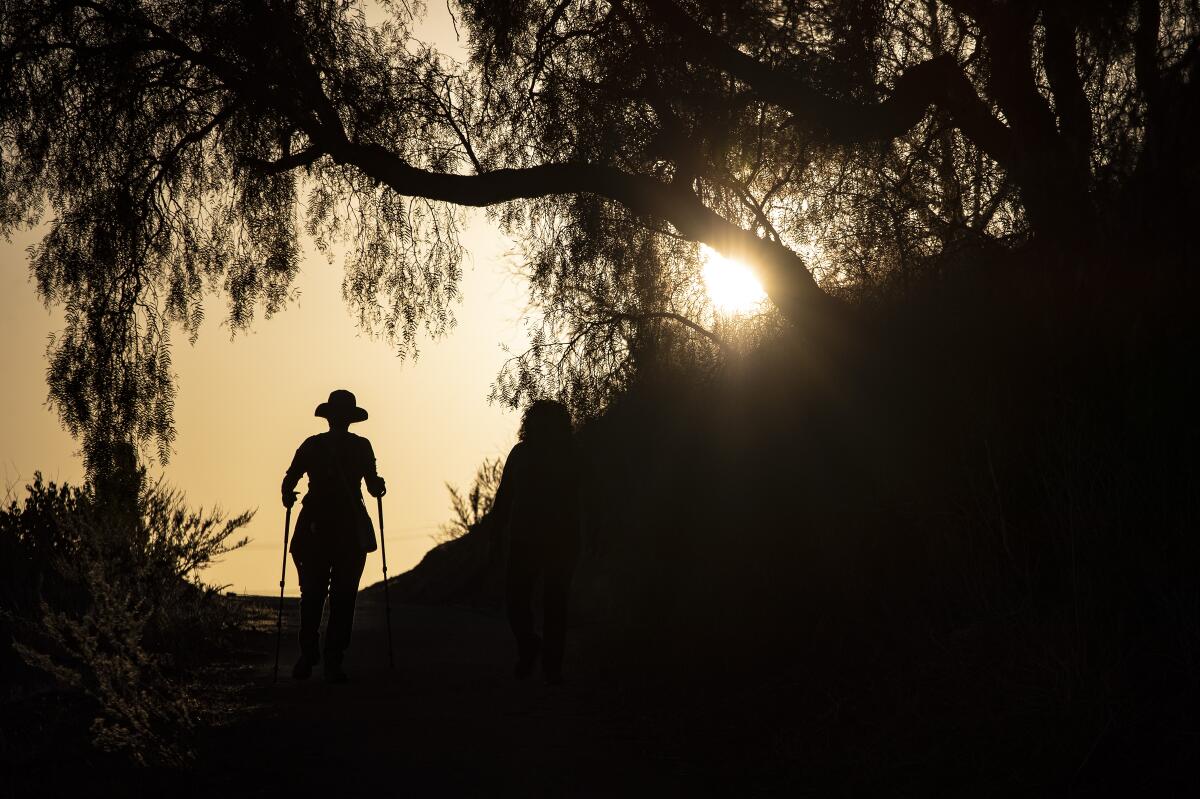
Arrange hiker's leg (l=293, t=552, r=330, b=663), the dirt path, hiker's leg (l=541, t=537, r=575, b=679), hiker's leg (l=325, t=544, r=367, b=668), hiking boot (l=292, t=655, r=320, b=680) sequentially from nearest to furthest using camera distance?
the dirt path < hiker's leg (l=541, t=537, r=575, b=679) < hiker's leg (l=325, t=544, r=367, b=668) < hiking boot (l=292, t=655, r=320, b=680) < hiker's leg (l=293, t=552, r=330, b=663)

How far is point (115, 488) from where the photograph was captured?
11859mm

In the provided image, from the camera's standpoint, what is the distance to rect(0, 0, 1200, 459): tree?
449 inches

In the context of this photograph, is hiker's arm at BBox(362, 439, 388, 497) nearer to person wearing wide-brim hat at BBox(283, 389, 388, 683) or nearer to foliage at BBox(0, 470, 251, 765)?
person wearing wide-brim hat at BBox(283, 389, 388, 683)

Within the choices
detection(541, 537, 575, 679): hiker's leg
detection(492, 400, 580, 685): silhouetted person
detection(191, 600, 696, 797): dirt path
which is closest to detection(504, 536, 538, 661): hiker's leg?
detection(492, 400, 580, 685): silhouetted person

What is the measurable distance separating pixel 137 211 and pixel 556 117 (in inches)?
154

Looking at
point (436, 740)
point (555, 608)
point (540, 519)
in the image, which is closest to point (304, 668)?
point (555, 608)


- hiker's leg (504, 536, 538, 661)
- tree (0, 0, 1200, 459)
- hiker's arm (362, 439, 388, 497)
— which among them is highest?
tree (0, 0, 1200, 459)

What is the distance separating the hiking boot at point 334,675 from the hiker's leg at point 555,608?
1.53 metres

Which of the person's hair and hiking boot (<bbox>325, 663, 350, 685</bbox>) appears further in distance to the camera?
the person's hair

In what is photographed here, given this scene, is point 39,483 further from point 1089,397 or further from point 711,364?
point 1089,397

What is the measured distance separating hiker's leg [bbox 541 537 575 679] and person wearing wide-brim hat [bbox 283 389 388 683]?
1.55 meters

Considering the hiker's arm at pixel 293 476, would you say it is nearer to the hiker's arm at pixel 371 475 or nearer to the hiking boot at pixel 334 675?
the hiker's arm at pixel 371 475

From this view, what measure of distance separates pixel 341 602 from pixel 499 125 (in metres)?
4.99

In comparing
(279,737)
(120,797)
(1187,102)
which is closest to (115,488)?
(279,737)
